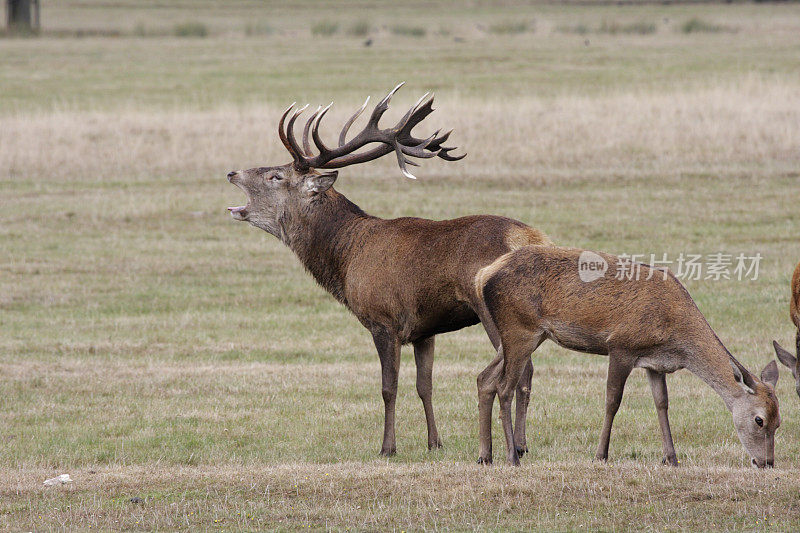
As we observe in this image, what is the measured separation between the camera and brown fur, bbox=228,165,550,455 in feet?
31.0

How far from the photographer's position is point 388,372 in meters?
9.86

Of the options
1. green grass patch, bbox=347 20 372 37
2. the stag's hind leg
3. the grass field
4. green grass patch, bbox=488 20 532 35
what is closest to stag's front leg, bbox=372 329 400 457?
the grass field

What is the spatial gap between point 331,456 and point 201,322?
6231mm

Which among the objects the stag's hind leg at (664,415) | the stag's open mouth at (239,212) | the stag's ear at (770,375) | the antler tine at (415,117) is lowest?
the stag's hind leg at (664,415)

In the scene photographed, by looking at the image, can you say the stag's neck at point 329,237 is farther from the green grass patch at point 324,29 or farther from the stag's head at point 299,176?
the green grass patch at point 324,29

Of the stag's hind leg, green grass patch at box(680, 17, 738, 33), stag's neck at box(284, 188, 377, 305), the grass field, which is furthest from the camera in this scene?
green grass patch at box(680, 17, 738, 33)

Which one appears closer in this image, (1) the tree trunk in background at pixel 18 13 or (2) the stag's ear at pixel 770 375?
(2) the stag's ear at pixel 770 375

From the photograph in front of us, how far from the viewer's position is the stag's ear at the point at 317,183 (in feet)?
35.3

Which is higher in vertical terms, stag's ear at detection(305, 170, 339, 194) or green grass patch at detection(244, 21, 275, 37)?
green grass patch at detection(244, 21, 275, 37)

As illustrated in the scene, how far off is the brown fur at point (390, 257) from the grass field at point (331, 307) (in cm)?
96

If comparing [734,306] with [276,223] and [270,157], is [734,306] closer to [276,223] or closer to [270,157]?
[276,223]

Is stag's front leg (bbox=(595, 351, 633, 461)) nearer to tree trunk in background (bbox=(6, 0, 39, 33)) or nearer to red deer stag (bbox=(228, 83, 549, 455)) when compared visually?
red deer stag (bbox=(228, 83, 549, 455))

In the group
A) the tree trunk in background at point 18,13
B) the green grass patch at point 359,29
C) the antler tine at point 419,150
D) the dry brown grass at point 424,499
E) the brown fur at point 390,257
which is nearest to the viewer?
the dry brown grass at point 424,499

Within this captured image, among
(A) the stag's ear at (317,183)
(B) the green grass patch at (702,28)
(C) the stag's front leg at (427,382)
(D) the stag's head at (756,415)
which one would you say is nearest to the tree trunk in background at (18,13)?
(B) the green grass patch at (702,28)
